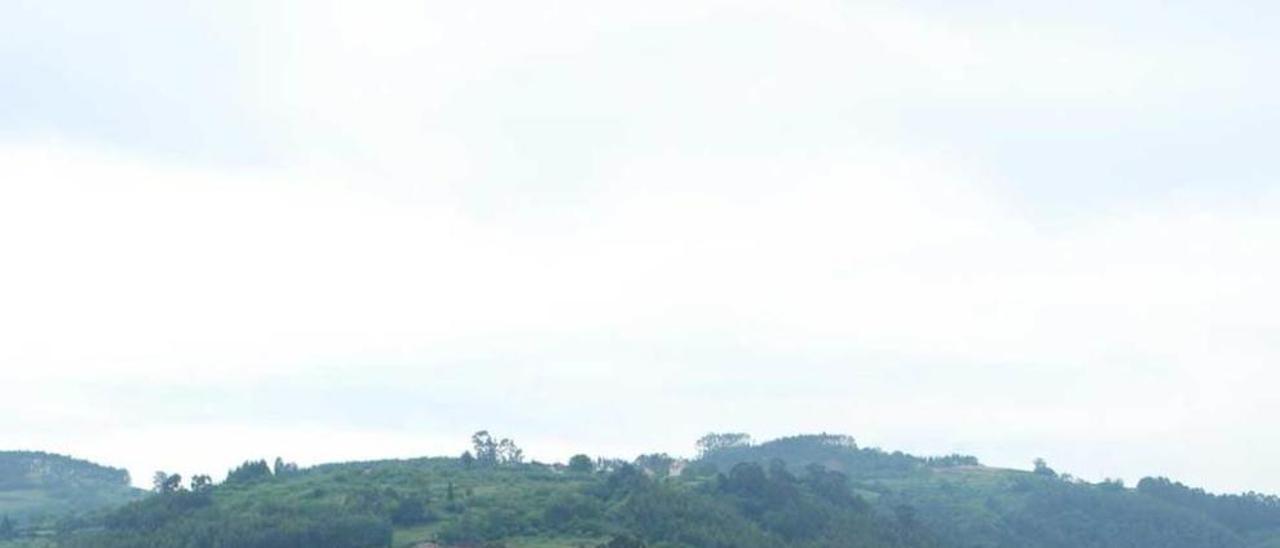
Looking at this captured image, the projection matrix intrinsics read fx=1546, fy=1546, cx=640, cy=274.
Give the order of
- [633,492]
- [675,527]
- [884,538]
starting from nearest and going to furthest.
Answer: [675,527] < [633,492] < [884,538]

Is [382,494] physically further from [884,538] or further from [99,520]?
[884,538]

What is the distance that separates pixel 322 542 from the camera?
472ft

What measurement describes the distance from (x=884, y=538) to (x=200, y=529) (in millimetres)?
79233

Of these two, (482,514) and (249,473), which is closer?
(482,514)

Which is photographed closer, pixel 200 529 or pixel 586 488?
pixel 200 529

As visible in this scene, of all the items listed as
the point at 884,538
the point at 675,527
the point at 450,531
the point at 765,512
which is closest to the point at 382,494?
the point at 450,531

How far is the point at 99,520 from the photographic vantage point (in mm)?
174250

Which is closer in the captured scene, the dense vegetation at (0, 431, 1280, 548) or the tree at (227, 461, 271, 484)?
the dense vegetation at (0, 431, 1280, 548)

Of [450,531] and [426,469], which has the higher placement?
[426,469]

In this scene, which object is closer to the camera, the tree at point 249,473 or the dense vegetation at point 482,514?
the dense vegetation at point 482,514

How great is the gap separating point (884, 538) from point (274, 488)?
7114cm

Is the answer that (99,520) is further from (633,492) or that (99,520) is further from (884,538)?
(884,538)

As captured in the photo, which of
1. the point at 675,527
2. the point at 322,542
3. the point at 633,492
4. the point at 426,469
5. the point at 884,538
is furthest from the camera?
the point at 426,469

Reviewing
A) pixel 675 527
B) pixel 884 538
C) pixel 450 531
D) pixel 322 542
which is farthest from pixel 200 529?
pixel 884 538
